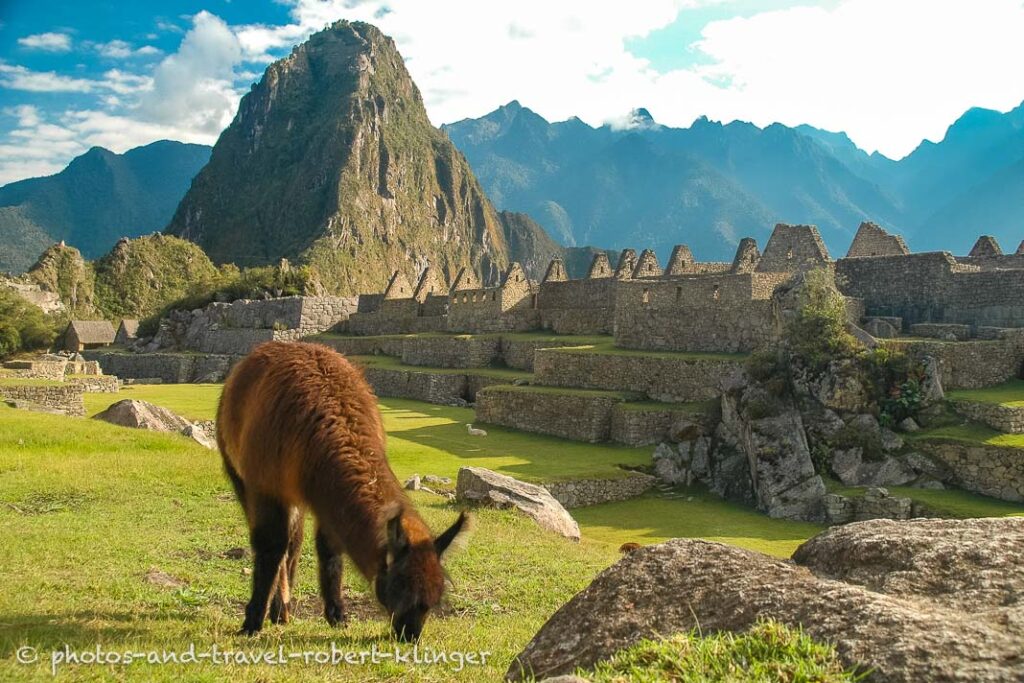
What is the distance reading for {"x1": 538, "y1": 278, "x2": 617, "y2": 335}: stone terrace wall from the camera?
32875mm

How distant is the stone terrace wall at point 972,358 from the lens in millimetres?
17094

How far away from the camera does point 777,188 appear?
142m

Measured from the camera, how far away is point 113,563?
7.09m

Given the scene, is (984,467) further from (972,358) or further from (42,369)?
(42,369)

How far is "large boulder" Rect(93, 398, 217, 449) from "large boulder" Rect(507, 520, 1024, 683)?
1549cm

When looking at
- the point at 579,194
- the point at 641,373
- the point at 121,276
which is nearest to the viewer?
the point at 641,373

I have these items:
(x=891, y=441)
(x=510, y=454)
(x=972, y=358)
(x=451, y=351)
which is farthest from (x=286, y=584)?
(x=451, y=351)

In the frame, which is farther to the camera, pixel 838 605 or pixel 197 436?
pixel 197 436

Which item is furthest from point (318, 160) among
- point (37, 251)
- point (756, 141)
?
point (756, 141)

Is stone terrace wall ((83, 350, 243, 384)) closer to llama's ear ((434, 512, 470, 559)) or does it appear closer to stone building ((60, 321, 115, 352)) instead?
stone building ((60, 321, 115, 352))

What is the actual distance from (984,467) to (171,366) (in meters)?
42.5

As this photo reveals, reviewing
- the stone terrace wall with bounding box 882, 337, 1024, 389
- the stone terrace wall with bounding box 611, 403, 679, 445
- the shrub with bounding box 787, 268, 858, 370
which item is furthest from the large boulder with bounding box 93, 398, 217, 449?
the stone terrace wall with bounding box 882, 337, 1024, 389

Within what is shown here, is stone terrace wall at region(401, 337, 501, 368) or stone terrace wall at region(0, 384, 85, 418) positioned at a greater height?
stone terrace wall at region(401, 337, 501, 368)

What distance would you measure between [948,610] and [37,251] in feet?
436
